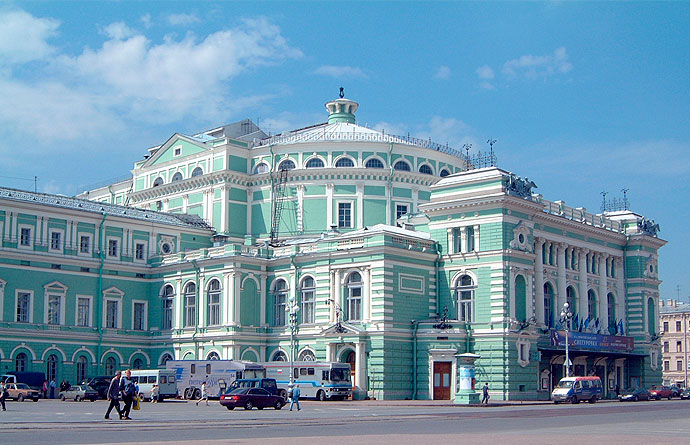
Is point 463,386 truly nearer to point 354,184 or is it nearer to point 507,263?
point 507,263

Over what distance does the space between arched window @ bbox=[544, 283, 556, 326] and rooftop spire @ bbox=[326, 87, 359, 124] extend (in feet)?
91.2

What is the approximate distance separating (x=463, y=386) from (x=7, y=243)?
33939mm

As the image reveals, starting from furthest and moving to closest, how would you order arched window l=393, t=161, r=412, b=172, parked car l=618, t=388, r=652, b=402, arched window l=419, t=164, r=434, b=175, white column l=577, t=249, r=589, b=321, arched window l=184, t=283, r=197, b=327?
arched window l=419, t=164, r=434, b=175 < arched window l=393, t=161, r=412, b=172 < white column l=577, t=249, r=589, b=321 < arched window l=184, t=283, r=197, b=327 < parked car l=618, t=388, r=652, b=402

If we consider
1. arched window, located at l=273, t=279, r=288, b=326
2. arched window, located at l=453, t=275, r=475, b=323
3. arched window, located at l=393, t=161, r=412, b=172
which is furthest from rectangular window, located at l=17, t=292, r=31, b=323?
arched window, located at l=393, t=161, r=412, b=172

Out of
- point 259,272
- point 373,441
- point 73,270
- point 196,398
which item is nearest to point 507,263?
point 259,272

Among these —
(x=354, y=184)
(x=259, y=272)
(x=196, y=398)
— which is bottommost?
(x=196, y=398)

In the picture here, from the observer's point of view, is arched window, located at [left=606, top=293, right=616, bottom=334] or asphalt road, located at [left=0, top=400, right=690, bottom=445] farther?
arched window, located at [left=606, top=293, right=616, bottom=334]

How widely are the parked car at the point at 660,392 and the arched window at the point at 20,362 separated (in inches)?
1823

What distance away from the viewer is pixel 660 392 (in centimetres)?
7200

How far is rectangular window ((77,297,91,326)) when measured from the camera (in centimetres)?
6962

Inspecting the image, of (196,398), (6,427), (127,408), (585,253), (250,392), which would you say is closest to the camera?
(6,427)

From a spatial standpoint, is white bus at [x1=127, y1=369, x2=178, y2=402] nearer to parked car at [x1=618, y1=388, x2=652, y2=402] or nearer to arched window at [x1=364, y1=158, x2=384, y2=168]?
arched window at [x1=364, y1=158, x2=384, y2=168]

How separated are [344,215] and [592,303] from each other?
69.9ft

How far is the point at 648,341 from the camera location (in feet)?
250
